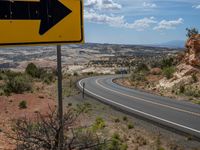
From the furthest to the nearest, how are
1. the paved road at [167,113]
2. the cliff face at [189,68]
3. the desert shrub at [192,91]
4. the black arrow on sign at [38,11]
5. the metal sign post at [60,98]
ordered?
the cliff face at [189,68], the desert shrub at [192,91], the paved road at [167,113], the metal sign post at [60,98], the black arrow on sign at [38,11]

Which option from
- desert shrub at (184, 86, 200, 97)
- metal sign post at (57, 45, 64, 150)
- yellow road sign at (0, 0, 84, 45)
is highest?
yellow road sign at (0, 0, 84, 45)

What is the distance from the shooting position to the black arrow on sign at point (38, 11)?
4.12 metres

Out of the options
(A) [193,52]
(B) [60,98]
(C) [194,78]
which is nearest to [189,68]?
(A) [193,52]

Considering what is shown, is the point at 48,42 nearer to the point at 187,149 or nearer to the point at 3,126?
the point at 187,149

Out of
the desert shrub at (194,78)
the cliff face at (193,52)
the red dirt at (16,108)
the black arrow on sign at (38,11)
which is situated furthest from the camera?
the cliff face at (193,52)

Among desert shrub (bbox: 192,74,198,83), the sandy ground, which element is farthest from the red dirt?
desert shrub (bbox: 192,74,198,83)

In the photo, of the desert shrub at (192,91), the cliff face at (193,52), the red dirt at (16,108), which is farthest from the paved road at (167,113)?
the cliff face at (193,52)

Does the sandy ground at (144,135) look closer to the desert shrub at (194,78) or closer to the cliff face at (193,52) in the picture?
the desert shrub at (194,78)

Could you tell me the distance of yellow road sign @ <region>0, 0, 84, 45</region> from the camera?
4.16 meters

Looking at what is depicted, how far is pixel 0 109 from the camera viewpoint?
829 inches

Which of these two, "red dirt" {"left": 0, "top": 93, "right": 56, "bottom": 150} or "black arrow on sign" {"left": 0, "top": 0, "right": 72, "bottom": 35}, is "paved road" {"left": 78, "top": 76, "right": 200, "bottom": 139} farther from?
"black arrow on sign" {"left": 0, "top": 0, "right": 72, "bottom": 35}

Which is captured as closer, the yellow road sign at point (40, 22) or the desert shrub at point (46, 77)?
the yellow road sign at point (40, 22)

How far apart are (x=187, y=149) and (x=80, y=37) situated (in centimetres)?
944

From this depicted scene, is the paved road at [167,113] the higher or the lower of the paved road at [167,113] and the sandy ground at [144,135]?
the lower
